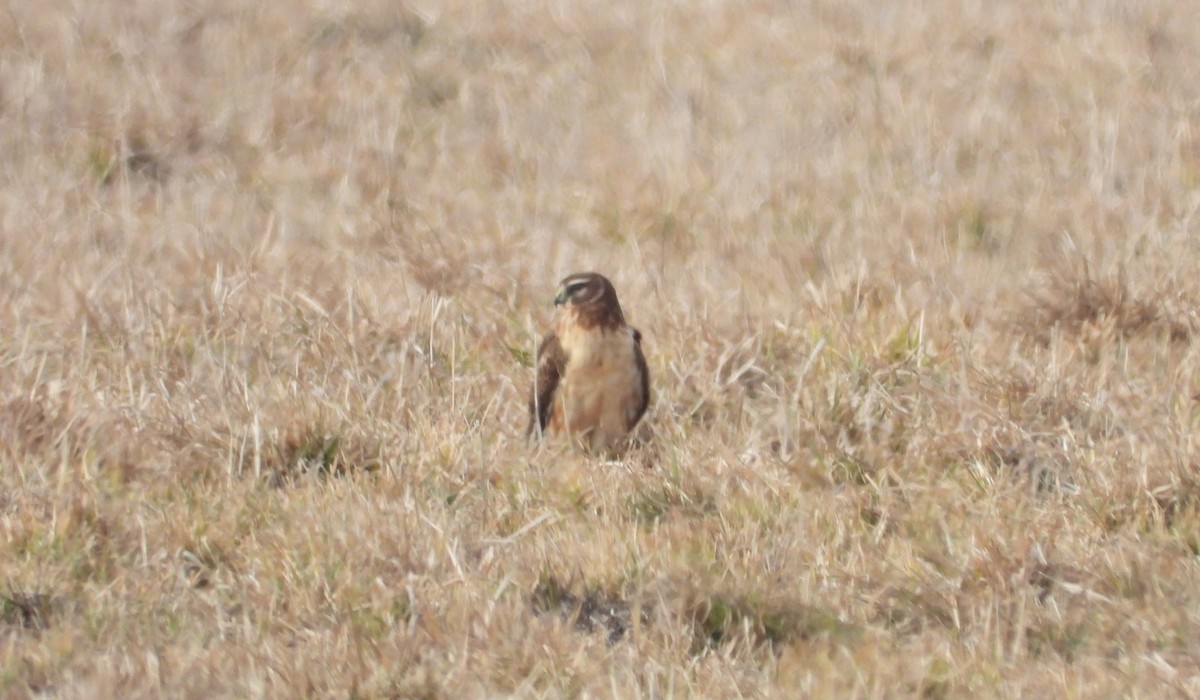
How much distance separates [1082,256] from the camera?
693 centimetres

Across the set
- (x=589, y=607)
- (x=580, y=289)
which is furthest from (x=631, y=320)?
(x=589, y=607)

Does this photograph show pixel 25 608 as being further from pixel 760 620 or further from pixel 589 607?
pixel 760 620

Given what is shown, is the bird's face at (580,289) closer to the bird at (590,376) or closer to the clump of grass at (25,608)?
the bird at (590,376)

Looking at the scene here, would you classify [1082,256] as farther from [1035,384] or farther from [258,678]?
[258,678]

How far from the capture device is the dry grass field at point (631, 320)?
14.3 feet

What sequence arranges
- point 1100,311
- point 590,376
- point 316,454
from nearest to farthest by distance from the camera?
point 316,454
point 590,376
point 1100,311

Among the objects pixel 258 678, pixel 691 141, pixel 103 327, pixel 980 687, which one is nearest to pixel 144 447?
pixel 103 327

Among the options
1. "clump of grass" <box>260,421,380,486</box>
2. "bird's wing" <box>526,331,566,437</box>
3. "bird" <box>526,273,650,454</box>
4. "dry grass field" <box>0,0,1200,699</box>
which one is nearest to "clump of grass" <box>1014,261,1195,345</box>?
"dry grass field" <box>0,0,1200,699</box>

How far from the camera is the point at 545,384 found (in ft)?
20.3

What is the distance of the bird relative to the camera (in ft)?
20.0

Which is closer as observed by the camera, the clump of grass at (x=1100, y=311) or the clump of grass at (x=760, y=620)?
the clump of grass at (x=760, y=620)

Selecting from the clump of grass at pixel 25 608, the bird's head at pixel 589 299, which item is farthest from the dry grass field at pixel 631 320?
the bird's head at pixel 589 299

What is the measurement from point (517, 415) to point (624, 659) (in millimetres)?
2189

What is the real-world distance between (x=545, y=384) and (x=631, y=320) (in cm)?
99
